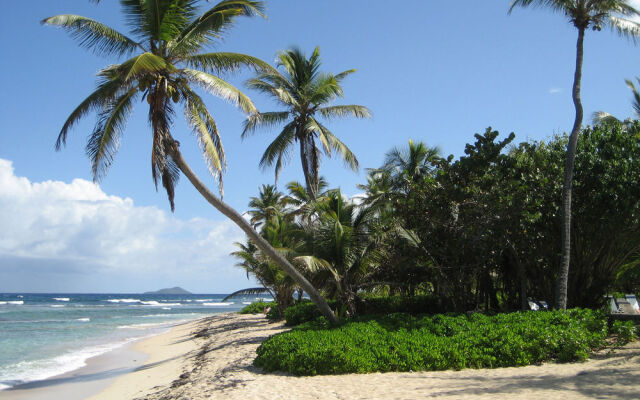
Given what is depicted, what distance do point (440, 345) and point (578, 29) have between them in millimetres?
9034

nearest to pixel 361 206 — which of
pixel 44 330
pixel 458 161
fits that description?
pixel 458 161

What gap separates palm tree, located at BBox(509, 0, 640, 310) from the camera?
441 inches

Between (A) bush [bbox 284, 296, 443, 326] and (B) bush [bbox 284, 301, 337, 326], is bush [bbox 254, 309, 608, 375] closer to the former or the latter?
(A) bush [bbox 284, 296, 443, 326]

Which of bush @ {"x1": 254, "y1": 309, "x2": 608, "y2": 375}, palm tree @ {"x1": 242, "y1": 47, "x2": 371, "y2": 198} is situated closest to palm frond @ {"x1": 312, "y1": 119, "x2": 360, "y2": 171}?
palm tree @ {"x1": 242, "y1": 47, "x2": 371, "y2": 198}

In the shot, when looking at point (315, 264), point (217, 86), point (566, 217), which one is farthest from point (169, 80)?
point (566, 217)

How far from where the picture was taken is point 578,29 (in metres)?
12.1

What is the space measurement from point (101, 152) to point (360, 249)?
298 inches

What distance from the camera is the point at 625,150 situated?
11.8 metres

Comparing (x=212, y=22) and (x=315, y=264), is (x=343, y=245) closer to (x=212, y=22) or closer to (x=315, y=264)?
(x=315, y=264)

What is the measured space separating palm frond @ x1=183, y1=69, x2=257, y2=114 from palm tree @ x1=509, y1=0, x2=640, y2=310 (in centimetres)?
801

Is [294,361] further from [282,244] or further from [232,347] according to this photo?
[282,244]

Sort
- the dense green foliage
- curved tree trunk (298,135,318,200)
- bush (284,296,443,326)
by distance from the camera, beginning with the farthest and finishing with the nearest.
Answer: curved tree trunk (298,135,318,200), bush (284,296,443,326), the dense green foliage

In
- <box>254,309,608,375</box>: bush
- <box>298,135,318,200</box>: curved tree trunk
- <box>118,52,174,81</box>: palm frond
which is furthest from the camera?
<box>298,135,318,200</box>: curved tree trunk

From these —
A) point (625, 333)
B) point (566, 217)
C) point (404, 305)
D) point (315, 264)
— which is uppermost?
point (566, 217)
